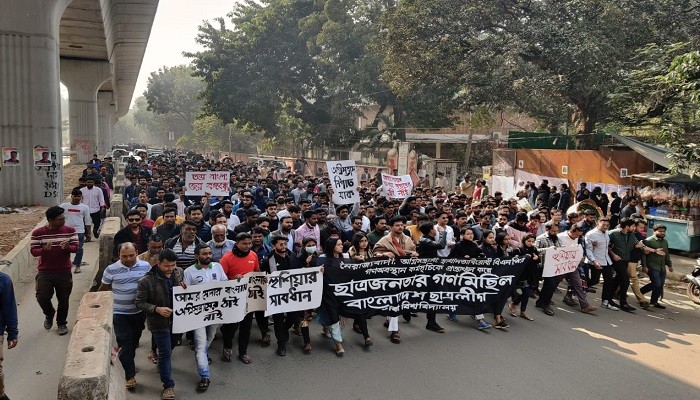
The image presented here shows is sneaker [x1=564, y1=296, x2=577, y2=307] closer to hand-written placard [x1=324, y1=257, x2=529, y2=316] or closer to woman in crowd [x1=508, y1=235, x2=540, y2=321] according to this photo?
woman in crowd [x1=508, y1=235, x2=540, y2=321]

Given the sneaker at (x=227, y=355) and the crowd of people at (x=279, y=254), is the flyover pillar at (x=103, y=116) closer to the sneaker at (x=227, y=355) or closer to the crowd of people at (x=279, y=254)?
the crowd of people at (x=279, y=254)

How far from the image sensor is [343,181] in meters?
12.8

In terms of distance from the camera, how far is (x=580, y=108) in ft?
73.7

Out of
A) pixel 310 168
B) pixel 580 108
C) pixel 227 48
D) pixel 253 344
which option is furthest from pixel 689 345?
pixel 227 48

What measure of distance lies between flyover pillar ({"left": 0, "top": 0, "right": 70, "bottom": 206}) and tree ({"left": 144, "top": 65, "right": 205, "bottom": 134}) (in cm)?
6098

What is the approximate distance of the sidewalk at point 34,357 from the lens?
5773 mm

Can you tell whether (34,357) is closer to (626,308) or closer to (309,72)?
(626,308)

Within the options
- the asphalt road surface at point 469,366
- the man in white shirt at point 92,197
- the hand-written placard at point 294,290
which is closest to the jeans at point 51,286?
the asphalt road surface at point 469,366

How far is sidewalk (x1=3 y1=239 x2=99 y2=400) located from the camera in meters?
5.77

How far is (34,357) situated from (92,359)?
2754 millimetres

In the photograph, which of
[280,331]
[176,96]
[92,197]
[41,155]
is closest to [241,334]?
[280,331]

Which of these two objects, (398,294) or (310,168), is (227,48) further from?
(398,294)

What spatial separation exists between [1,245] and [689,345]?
1199cm

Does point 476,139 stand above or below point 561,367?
above
